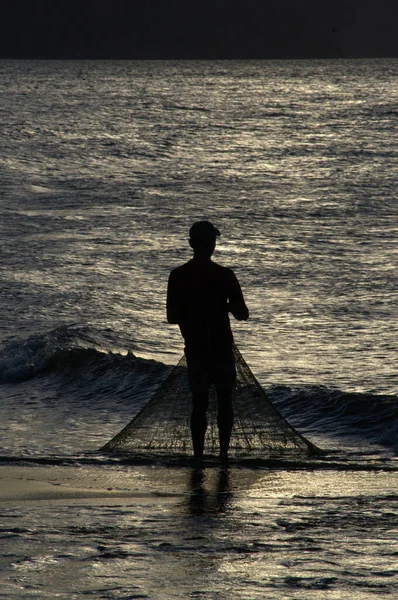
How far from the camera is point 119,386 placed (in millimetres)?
10602

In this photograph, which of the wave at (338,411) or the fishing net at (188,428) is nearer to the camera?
the fishing net at (188,428)

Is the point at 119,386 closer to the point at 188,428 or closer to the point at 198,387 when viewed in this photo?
the point at 188,428

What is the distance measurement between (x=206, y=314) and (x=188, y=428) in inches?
42.0

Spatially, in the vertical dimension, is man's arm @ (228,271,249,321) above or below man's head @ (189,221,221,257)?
below

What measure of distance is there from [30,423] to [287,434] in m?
2.43

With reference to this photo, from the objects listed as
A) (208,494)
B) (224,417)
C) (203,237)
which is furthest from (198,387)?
(203,237)

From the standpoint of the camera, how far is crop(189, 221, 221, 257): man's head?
6.29m

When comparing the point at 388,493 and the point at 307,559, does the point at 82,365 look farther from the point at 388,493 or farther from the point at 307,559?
the point at 307,559

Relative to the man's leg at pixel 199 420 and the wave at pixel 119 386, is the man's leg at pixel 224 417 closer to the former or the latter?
the man's leg at pixel 199 420

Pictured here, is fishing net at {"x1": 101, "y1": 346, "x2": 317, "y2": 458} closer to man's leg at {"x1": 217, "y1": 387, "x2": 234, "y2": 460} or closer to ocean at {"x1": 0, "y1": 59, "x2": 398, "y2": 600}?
ocean at {"x1": 0, "y1": 59, "x2": 398, "y2": 600}

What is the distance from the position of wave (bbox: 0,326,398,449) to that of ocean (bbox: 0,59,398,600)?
0.10ft

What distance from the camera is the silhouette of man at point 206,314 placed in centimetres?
640

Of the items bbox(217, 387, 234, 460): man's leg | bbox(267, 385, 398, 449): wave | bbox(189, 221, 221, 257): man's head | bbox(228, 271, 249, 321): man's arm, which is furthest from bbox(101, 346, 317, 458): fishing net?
bbox(267, 385, 398, 449): wave

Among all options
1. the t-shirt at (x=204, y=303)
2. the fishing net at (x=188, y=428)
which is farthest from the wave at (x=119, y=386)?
the t-shirt at (x=204, y=303)
